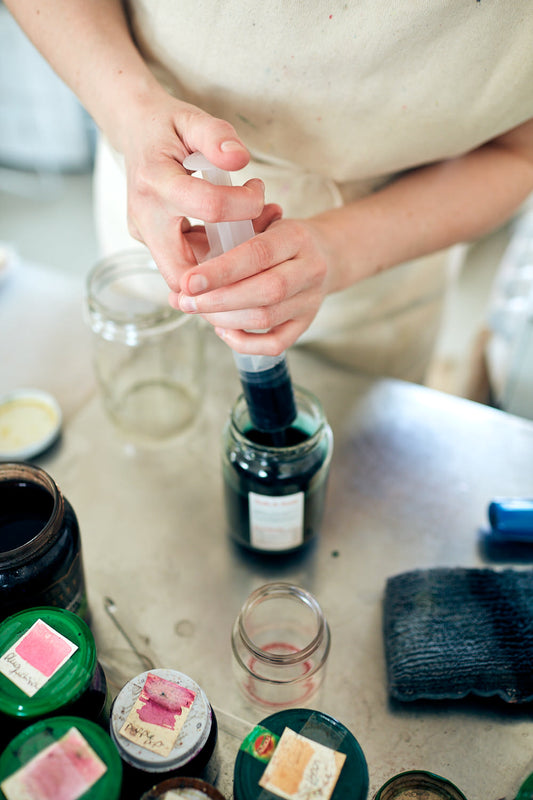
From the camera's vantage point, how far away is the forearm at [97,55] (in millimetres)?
A: 637

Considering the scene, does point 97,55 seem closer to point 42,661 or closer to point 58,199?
point 42,661

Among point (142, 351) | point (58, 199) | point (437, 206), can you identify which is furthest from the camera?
point (58, 199)

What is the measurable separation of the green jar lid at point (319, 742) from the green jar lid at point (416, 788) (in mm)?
44

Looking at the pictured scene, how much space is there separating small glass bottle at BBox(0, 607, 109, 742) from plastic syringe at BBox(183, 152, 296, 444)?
0.84 feet

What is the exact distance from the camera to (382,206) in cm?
75

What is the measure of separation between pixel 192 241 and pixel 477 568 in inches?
17.5

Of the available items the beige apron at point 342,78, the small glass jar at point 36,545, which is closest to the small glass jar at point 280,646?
the small glass jar at point 36,545

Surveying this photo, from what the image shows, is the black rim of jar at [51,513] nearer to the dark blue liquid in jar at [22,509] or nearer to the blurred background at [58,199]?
the dark blue liquid in jar at [22,509]

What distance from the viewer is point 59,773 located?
0.41m

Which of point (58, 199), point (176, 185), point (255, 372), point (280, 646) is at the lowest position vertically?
point (58, 199)

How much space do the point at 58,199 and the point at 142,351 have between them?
1939 mm

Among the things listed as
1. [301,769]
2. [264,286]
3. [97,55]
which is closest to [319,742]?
[301,769]

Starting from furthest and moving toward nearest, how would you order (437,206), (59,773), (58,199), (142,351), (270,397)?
(58,199) → (142,351) → (437,206) → (270,397) → (59,773)

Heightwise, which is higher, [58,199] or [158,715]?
[158,715]
